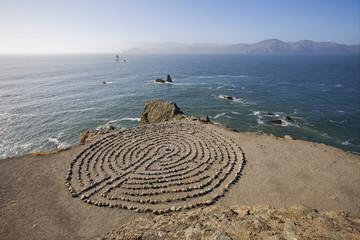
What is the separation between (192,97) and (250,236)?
188 ft

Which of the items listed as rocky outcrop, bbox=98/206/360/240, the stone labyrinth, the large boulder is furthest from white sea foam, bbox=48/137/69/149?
rocky outcrop, bbox=98/206/360/240

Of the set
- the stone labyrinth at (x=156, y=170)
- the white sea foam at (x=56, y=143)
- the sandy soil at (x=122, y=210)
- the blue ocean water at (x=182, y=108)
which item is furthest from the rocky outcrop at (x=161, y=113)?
the sandy soil at (x=122, y=210)

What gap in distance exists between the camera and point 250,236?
1127 centimetres

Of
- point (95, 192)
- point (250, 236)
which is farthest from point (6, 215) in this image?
point (250, 236)

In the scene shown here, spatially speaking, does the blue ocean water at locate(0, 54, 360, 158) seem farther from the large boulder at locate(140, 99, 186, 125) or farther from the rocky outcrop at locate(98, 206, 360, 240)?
the rocky outcrop at locate(98, 206, 360, 240)

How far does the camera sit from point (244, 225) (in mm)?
12539

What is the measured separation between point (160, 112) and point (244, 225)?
31542 millimetres

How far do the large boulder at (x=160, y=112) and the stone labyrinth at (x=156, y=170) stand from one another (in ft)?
27.0

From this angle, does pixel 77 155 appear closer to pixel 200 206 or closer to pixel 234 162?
pixel 200 206

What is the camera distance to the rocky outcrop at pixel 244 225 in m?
11.2

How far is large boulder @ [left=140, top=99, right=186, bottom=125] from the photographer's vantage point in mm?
40306

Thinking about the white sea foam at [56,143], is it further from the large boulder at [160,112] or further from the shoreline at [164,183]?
the large boulder at [160,112]

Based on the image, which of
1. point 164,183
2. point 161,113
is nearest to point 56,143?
point 161,113

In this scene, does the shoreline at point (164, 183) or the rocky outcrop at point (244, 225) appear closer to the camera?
the rocky outcrop at point (244, 225)
